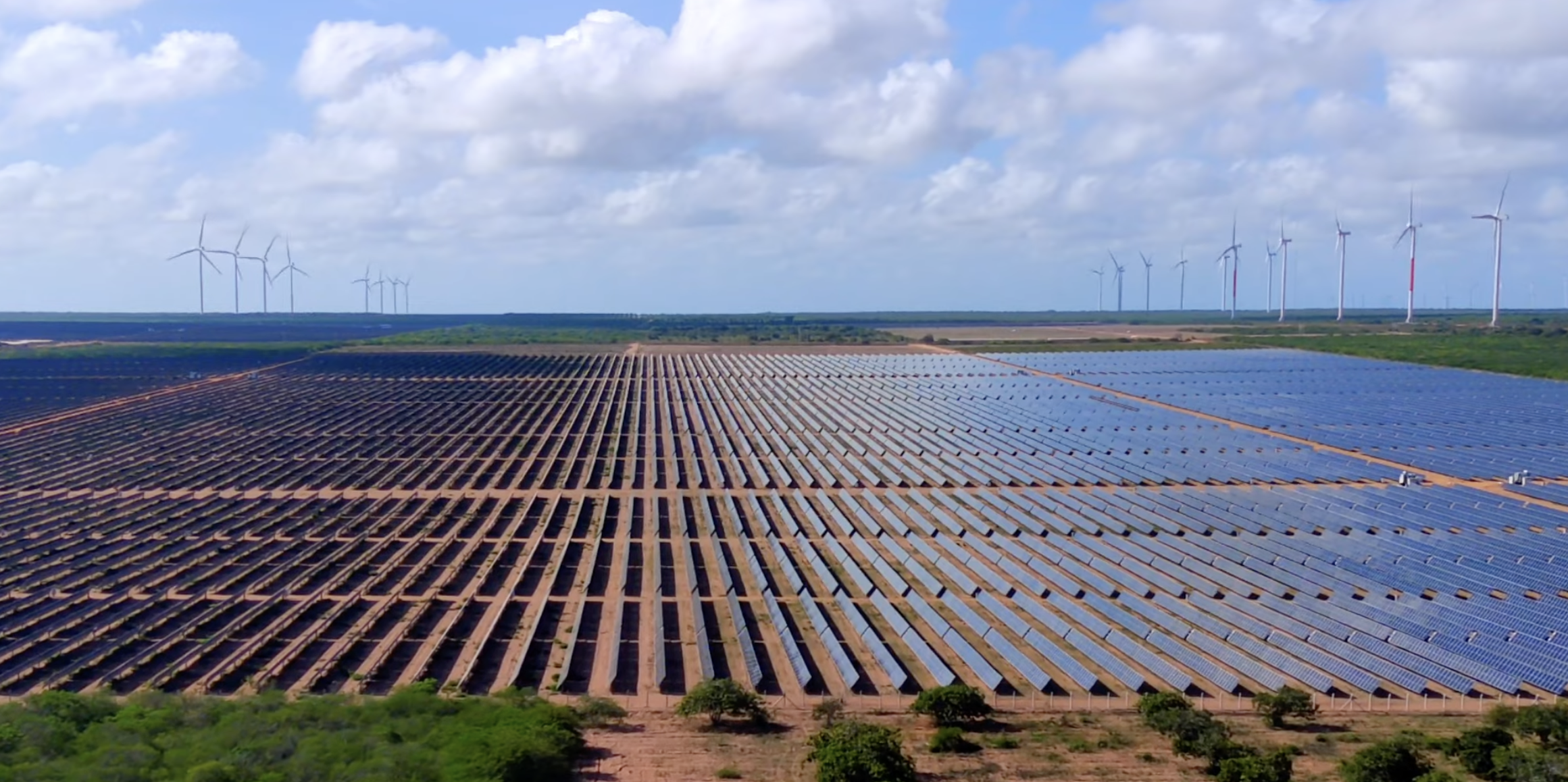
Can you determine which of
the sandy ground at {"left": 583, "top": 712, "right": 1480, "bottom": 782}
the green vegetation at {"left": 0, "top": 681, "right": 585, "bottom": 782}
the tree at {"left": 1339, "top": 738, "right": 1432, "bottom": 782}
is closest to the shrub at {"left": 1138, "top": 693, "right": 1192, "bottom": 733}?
the sandy ground at {"left": 583, "top": 712, "right": 1480, "bottom": 782}

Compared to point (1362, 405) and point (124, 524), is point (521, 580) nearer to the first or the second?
point (124, 524)

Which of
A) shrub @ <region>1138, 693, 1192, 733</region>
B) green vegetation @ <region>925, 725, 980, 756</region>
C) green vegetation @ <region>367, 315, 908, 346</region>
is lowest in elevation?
green vegetation @ <region>925, 725, 980, 756</region>

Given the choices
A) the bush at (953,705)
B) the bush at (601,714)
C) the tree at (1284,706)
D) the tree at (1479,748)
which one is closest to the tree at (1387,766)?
the tree at (1479,748)

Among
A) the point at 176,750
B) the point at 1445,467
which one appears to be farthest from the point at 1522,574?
the point at 176,750

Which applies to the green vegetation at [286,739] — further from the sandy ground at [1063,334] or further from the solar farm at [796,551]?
the sandy ground at [1063,334]

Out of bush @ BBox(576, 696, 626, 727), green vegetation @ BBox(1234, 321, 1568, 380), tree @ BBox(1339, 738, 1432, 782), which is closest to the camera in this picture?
tree @ BBox(1339, 738, 1432, 782)

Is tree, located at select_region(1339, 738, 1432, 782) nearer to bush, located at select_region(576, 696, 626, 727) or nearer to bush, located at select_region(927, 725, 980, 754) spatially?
bush, located at select_region(927, 725, 980, 754)
